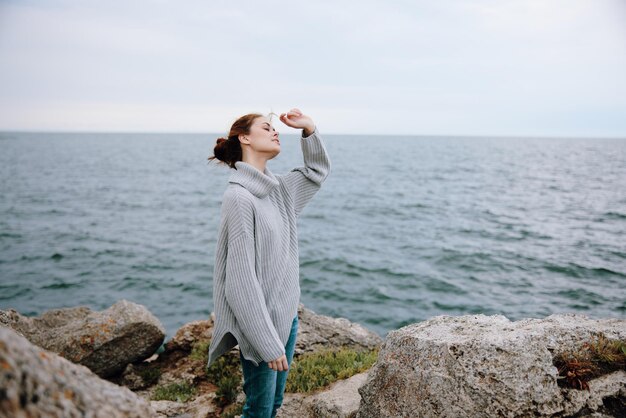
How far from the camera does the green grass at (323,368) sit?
5496 mm

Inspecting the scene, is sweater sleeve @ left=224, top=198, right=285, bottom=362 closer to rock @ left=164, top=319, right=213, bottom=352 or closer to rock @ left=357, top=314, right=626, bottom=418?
rock @ left=357, top=314, right=626, bottom=418

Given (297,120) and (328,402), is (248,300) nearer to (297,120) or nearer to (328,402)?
(297,120)

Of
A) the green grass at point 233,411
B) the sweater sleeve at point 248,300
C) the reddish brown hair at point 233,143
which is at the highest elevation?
the reddish brown hair at point 233,143

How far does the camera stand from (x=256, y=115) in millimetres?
3500

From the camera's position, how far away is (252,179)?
3.34m

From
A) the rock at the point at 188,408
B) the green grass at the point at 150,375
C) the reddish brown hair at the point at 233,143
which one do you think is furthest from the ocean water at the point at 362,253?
the reddish brown hair at the point at 233,143

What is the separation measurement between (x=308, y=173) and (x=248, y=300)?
1478 mm

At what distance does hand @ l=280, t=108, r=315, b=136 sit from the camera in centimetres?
380

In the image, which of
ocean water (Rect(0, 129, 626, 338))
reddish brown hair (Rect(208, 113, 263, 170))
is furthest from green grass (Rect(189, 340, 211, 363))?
ocean water (Rect(0, 129, 626, 338))

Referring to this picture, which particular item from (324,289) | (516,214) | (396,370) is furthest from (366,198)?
(396,370)

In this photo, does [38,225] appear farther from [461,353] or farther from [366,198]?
[461,353]

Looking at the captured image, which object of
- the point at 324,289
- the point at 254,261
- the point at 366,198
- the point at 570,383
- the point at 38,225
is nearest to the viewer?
the point at 254,261

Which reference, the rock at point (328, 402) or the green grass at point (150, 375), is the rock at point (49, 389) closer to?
the rock at point (328, 402)

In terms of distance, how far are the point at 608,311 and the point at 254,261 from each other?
15146 millimetres
